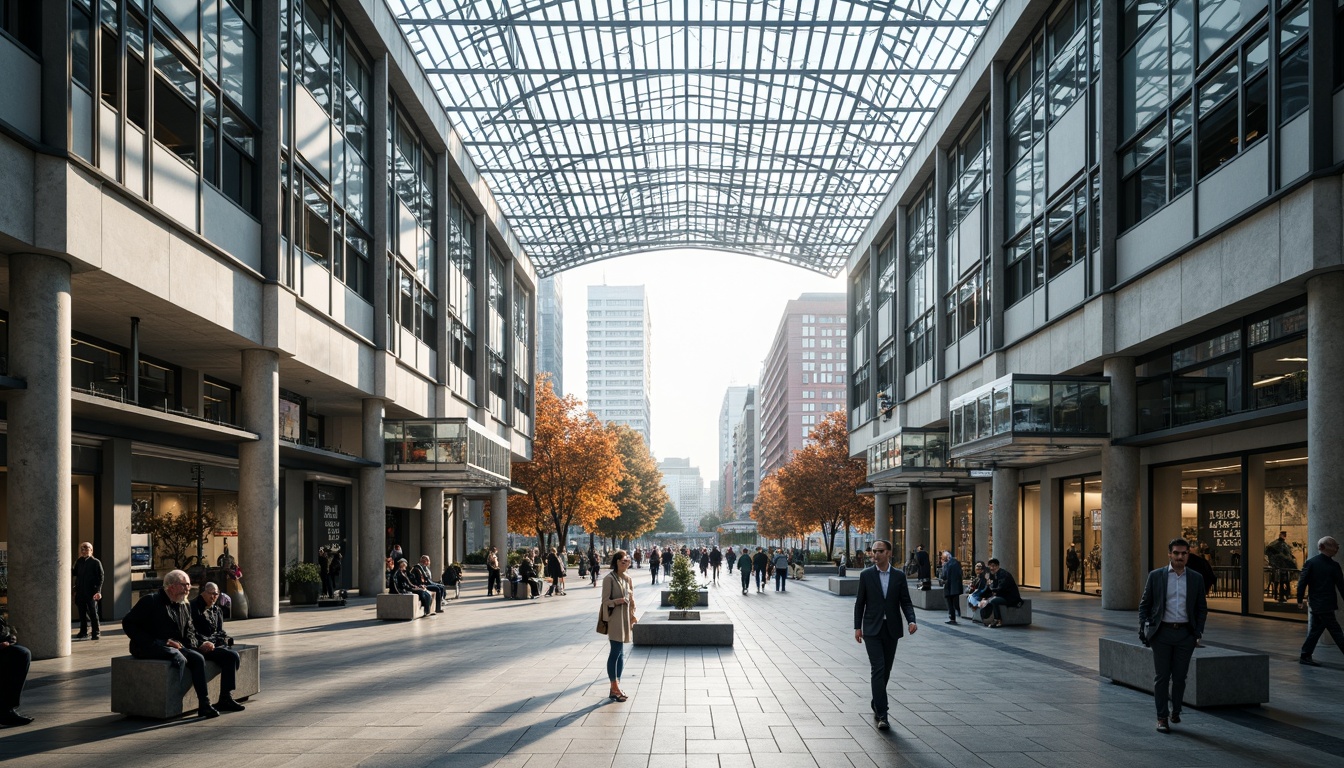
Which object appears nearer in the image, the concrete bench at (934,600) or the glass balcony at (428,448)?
the concrete bench at (934,600)

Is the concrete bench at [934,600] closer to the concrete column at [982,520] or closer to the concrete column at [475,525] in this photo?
the concrete column at [982,520]

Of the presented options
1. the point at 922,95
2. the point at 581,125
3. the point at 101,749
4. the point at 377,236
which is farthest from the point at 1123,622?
the point at 581,125

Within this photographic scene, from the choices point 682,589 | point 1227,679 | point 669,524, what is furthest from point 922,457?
point 669,524

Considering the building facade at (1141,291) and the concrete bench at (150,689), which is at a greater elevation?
the building facade at (1141,291)

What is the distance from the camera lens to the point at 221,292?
20.9 m

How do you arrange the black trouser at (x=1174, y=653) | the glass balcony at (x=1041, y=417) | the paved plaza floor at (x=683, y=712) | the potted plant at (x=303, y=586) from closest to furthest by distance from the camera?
the paved plaza floor at (x=683, y=712) < the black trouser at (x=1174, y=653) < the glass balcony at (x=1041, y=417) < the potted plant at (x=303, y=586)

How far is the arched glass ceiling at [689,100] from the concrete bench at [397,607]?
23368 millimetres

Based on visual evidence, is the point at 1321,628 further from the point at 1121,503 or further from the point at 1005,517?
the point at 1005,517

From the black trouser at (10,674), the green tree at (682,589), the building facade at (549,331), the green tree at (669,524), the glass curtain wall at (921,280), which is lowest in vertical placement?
the green tree at (669,524)

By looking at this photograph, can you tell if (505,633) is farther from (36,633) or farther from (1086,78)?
(1086,78)

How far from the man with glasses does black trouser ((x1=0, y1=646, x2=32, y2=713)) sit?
3.10ft

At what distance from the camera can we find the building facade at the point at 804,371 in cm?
15062

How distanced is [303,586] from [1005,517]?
68.0 feet

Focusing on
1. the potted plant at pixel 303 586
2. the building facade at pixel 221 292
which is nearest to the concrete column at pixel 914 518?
the building facade at pixel 221 292
